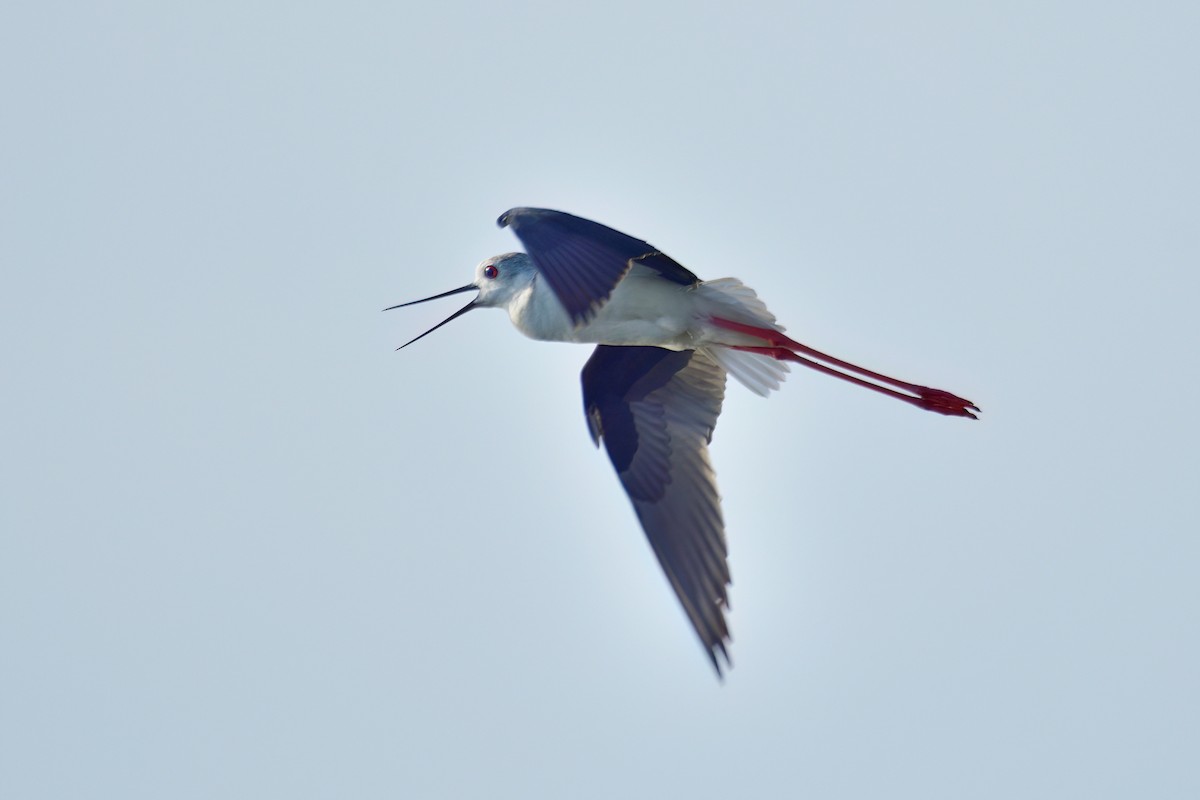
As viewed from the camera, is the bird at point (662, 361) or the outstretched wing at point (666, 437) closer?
the bird at point (662, 361)

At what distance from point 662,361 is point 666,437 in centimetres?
44

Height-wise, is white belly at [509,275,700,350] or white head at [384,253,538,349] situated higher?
white head at [384,253,538,349]

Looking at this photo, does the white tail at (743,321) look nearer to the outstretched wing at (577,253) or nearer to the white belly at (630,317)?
the white belly at (630,317)

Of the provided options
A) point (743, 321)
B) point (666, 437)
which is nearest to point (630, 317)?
point (743, 321)

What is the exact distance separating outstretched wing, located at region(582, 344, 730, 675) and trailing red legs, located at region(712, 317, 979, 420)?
1.35 feet

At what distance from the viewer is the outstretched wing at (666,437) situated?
9.52 m

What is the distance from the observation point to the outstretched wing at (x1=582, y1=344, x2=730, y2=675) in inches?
375

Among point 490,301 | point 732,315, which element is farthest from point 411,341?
point 732,315

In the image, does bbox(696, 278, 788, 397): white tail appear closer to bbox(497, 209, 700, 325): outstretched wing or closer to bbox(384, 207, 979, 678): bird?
bbox(384, 207, 979, 678): bird

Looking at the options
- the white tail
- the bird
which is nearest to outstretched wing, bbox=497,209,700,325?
the bird

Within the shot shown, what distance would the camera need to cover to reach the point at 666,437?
392 inches

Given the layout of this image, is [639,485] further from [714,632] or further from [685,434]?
[714,632]

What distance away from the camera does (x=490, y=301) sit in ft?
33.4

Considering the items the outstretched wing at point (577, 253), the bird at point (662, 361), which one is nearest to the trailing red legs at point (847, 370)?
the bird at point (662, 361)
